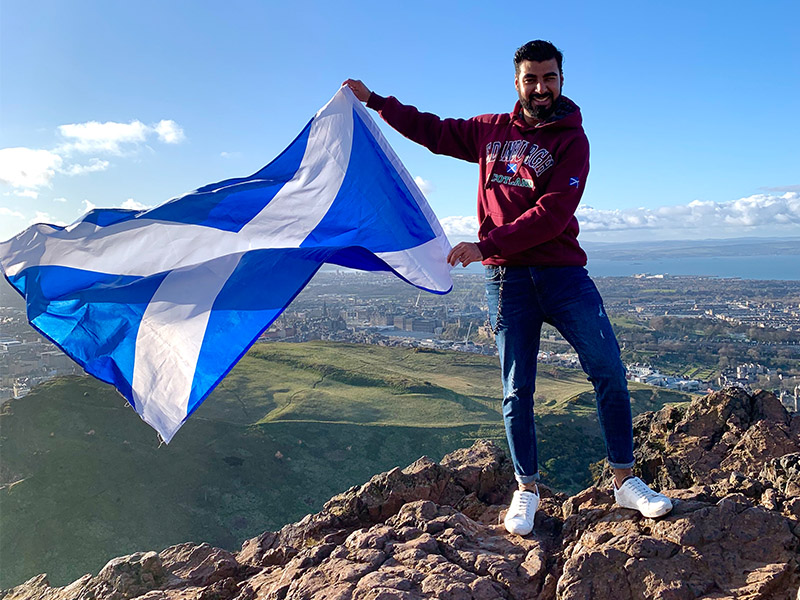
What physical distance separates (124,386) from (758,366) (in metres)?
38.1

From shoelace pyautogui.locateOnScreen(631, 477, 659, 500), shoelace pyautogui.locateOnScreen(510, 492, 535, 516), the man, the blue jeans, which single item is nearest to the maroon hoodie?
the man

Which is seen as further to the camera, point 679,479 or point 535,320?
point 679,479

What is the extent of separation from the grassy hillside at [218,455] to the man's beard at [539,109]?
476 inches

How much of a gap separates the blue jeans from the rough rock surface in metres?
0.49

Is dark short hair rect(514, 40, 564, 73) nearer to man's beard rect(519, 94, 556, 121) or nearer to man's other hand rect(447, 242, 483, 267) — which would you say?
man's beard rect(519, 94, 556, 121)

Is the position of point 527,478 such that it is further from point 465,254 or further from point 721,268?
point 721,268

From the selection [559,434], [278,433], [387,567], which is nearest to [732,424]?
[387,567]

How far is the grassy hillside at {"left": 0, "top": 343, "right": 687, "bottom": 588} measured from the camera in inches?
638

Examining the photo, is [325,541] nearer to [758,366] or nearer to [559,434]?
[559,434]

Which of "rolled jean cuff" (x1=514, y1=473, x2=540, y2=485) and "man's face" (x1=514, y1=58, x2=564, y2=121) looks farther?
"rolled jean cuff" (x1=514, y1=473, x2=540, y2=485)

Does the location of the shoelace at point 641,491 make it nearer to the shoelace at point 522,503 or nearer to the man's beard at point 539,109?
the shoelace at point 522,503

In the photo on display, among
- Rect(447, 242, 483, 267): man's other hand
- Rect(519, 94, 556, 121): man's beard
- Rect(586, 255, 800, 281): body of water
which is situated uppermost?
Rect(519, 94, 556, 121): man's beard

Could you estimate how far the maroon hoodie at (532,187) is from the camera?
3.52 m

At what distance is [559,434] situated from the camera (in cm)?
1917
